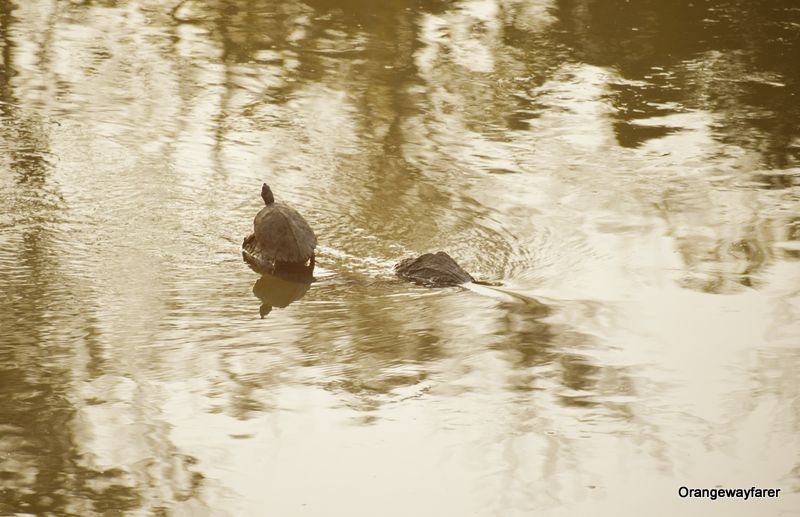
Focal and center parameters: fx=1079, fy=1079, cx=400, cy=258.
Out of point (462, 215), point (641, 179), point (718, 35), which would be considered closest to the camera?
point (462, 215)

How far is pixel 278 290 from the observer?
612 centimetres

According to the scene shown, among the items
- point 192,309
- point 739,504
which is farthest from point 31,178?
point 739,504

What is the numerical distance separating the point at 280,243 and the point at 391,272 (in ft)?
2.15

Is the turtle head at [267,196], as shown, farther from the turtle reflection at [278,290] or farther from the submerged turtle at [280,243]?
the turtle reflection at [278,290]

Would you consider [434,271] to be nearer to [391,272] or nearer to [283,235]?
[391,272]

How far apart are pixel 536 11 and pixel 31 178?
656cm

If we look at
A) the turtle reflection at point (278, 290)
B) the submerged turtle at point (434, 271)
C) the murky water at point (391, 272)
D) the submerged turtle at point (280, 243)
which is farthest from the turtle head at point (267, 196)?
the submerged turtle at point (434, 271)

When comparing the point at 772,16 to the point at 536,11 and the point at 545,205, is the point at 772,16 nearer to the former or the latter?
the point at 536,11

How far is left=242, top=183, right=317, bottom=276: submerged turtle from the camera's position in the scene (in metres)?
6.15

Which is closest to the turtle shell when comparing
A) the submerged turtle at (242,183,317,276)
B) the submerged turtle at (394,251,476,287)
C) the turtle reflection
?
the submerged turtle at (242,183,317,276)

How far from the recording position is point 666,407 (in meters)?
5.00

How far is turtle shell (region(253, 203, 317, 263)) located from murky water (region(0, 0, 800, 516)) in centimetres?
18

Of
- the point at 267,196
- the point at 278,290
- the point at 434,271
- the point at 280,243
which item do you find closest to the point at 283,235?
the point at 280,243

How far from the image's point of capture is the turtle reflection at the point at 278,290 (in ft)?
19.6
